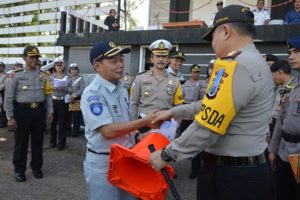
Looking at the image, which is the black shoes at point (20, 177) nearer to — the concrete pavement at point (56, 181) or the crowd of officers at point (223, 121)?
the concrete pavement at point (56, 181)

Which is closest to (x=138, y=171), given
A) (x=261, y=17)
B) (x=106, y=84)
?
(x=106, y=84)

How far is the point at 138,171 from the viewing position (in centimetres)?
275

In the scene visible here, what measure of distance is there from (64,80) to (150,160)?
276 inches

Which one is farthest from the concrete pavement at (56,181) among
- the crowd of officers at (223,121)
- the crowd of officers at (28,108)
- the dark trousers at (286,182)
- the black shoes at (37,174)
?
the crowd of officers at (223,121)

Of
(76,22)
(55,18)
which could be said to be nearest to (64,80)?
(76,22)

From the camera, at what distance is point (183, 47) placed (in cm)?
945

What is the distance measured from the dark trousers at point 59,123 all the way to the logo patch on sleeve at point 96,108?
577 cm

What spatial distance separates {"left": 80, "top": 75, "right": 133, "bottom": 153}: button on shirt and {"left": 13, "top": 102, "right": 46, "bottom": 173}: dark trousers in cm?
332

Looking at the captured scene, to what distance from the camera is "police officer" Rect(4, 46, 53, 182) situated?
19.2 ft

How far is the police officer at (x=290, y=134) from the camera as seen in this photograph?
10.9 feet

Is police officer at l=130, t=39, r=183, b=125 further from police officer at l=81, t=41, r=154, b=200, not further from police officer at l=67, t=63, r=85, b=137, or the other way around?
police officer at l=67, t=63, r=85, b=137

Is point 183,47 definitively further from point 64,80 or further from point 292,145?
point 292,145

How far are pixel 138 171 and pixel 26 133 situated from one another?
3726 mm

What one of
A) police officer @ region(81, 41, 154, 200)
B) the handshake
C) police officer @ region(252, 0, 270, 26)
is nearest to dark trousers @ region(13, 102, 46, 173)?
police officer @ region(81, 41, 154, 200)
